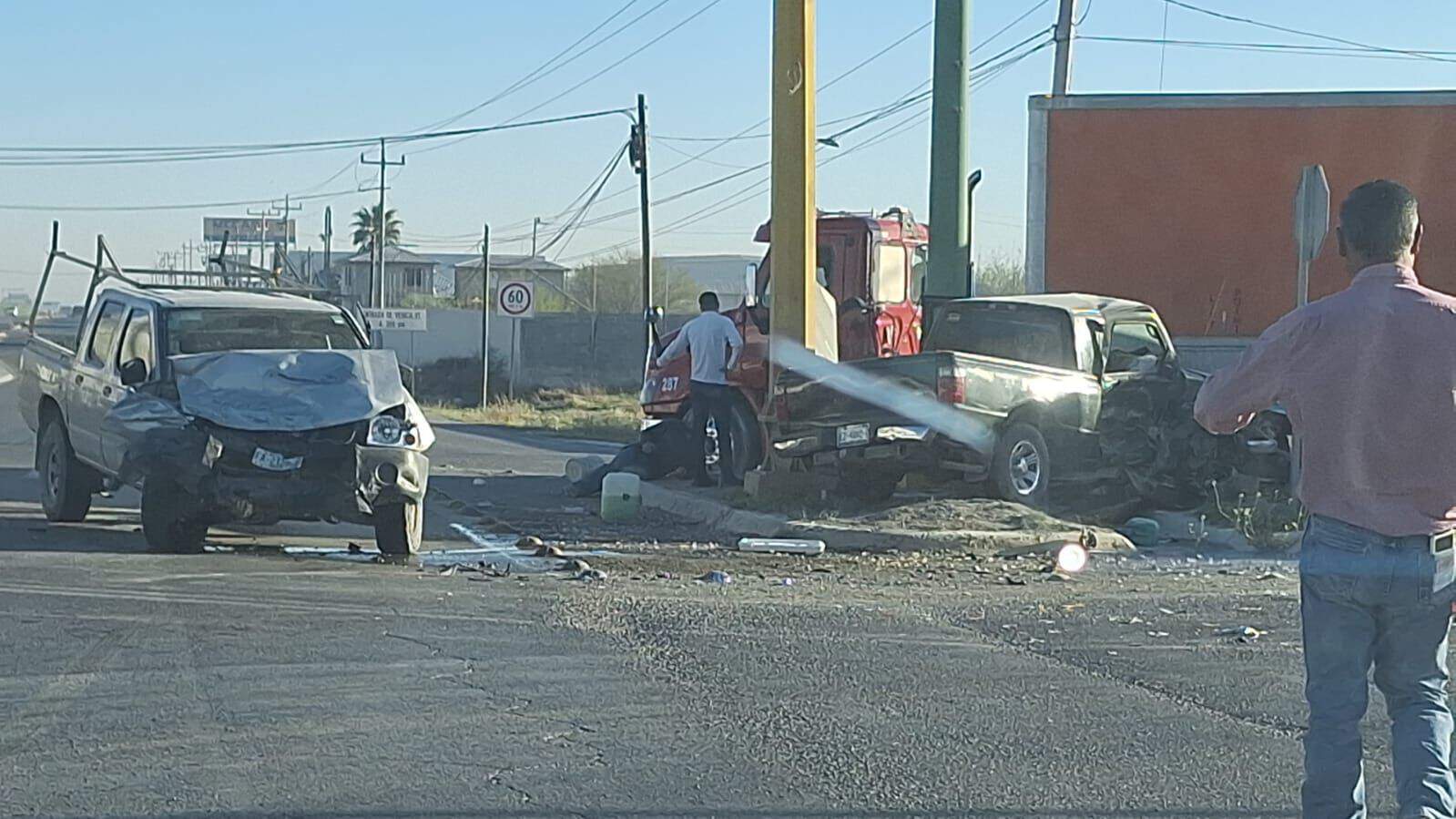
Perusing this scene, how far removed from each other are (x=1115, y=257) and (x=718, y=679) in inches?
613

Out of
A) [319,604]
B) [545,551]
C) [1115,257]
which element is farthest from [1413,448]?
[1115,257]

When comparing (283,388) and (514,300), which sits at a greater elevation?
(514,300)

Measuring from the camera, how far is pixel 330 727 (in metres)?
6.73

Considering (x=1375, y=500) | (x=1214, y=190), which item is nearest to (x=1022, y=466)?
(x=1214, y=190)

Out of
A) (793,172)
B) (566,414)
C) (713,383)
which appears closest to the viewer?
(793,172)

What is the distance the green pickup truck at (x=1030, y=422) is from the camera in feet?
45.7

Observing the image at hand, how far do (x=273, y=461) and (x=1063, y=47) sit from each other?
1876 cm

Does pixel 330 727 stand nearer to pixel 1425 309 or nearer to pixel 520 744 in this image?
pixel 520 744

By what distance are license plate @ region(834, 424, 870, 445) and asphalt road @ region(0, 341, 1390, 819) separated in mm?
2525

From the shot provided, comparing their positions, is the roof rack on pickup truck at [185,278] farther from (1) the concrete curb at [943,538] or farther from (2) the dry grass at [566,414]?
(2) the dry grass at [566,414]

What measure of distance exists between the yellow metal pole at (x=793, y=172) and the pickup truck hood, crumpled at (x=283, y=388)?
429 cm

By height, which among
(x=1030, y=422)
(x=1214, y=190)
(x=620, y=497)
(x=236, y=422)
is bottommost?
(x=620, y=497)

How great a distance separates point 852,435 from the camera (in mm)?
14078

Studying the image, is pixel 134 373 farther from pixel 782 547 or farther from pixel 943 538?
pixel 943 538
